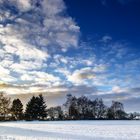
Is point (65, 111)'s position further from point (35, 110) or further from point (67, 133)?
point (67, 133)

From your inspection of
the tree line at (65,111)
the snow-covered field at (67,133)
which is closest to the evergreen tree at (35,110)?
the tree line at (65,111)

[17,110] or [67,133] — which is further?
[17,110]

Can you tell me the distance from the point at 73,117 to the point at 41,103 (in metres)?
15.3

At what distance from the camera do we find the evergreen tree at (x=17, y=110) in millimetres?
105750

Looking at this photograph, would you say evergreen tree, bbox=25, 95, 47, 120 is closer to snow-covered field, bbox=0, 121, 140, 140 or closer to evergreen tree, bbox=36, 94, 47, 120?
evergreen tree, bbox=36, 94, 47, 120

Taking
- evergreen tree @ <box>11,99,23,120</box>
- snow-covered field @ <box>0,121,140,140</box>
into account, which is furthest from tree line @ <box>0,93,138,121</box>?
snow-covered field @ <box>0,121,140,140</box>

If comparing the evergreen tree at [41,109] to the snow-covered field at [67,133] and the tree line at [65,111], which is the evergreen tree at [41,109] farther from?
the snow-covered field at [67,133]

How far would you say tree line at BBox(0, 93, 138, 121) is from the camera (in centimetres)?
10206

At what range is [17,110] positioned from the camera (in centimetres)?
10619

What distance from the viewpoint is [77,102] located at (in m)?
120

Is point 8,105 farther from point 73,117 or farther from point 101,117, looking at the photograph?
point 101,117

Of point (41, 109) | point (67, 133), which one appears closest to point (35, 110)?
point (41, 109)

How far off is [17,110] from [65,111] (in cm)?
2029

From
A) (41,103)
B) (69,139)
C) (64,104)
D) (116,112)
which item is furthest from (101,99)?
(69,139)
